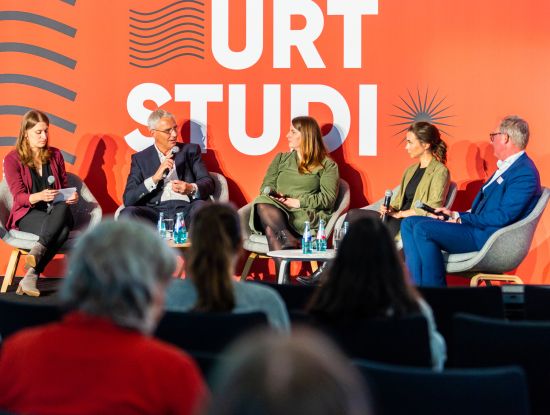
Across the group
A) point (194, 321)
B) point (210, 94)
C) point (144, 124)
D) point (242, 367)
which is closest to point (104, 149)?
point (144, 124)

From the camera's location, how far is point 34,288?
259 inches

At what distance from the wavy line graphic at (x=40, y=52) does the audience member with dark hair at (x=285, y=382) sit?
22.7ft

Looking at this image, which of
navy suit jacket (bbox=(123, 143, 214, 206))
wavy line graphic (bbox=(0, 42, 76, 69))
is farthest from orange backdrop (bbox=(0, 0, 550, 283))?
navy suit jacket (bbox=(123, 143, 214, 206))

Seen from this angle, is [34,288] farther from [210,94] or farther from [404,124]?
[404,124]

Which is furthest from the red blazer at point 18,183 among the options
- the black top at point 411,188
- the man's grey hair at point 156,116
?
the black top at point 411,188

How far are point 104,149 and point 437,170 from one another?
2829 millimetres

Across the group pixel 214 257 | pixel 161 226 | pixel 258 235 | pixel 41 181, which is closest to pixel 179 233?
pixel 161 226

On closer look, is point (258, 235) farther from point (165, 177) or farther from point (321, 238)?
point (165, 177)

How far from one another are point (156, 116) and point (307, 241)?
1.70 m

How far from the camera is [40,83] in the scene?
24.4 ft

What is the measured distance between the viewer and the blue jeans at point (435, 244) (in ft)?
19.3

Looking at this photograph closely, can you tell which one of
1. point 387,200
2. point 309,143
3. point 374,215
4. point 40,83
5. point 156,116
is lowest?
point 374,215

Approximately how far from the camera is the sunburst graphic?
7.11 m

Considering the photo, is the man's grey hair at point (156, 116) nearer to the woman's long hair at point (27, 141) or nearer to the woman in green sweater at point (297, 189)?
Result: the woman's long hair at point (27, 141)
